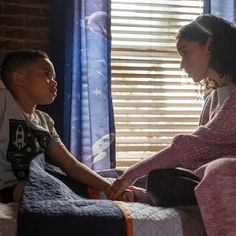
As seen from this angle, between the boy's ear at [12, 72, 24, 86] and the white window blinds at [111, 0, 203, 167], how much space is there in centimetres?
83

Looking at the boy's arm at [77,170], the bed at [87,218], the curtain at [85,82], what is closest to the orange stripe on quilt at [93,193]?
the boy's arm at [77,170]

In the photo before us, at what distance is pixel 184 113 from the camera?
2.57 m

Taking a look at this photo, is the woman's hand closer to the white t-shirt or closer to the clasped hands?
the clasped hands

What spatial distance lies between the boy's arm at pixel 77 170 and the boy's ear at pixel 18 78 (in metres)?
0.31

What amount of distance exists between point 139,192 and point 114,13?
4.76 feet

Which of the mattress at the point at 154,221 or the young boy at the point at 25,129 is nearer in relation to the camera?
the mattress at the point at 154,221

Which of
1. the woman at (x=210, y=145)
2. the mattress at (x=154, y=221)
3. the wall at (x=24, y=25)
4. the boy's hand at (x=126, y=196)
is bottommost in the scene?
the boy's hand at (x=126, y=196)

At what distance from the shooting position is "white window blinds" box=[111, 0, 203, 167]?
2.47m

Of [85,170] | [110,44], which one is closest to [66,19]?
[110,44]

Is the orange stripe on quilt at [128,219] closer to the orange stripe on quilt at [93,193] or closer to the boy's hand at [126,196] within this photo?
the boy's hand at [126,196]

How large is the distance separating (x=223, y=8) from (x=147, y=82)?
2.15 feet

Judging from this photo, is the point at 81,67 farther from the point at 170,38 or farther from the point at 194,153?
the point at 194,153

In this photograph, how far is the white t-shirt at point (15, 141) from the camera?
1501mm

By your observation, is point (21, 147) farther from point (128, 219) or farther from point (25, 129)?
point (128, 219)
